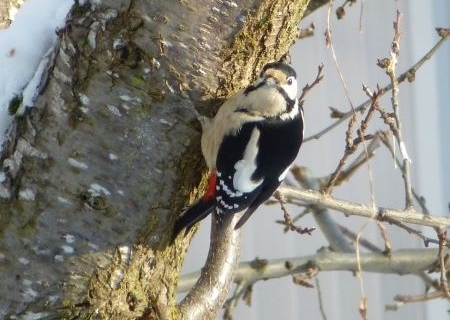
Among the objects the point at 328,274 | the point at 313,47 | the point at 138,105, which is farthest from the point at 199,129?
the point at 328,274

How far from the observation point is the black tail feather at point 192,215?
5.49ft

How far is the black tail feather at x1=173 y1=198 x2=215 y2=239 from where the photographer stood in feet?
5.49

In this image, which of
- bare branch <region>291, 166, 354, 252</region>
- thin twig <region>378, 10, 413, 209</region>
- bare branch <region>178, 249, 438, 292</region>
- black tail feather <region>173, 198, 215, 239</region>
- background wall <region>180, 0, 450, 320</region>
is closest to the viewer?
black tail feather <region>173, 198, 215, 239</region>

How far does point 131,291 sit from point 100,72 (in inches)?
16.9

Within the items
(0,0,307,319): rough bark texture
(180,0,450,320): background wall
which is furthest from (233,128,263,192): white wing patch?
(180,0,450,320): background wall

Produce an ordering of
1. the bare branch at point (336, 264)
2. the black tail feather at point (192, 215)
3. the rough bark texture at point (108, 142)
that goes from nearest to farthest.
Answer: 1. the rough bark texture at point (108, 142)
2. the black tail feather at point (192, 215)
3. the bare branch at point (336, 264)

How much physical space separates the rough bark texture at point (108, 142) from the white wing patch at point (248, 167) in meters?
0.25

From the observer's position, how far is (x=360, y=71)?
4.01 m

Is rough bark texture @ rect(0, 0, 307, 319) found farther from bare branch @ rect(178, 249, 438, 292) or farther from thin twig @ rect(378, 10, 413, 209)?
bare branch @ rect(178, 249, 438, 292)

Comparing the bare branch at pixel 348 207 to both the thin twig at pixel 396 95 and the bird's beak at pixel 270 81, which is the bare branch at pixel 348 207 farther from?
the bird's beak at pixel 270 81

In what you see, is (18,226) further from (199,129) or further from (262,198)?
(262,198)

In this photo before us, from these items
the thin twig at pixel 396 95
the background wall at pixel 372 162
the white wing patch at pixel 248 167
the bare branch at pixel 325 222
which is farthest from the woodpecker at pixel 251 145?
the background wall at pixel 372 162

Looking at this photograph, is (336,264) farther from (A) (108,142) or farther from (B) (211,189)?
(A) (108,142)

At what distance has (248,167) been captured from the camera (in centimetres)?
191
